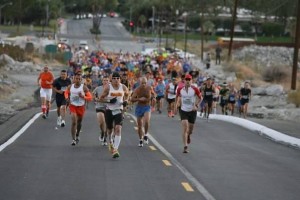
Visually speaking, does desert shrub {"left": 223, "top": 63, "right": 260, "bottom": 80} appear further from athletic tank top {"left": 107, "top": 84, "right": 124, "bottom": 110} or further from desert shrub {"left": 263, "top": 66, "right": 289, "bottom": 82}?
athletic tank top {"left": 107, "top": 84, "right": 124, "bottom": 110}

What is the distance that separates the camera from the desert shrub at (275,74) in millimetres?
68375

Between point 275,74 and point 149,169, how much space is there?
55144mm

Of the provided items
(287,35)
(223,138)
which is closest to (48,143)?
(223,138)

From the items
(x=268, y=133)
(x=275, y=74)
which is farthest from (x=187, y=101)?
(x=275, y=74)

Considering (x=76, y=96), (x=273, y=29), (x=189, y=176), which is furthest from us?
(x=273, y=29)

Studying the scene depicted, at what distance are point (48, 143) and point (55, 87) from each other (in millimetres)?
3986

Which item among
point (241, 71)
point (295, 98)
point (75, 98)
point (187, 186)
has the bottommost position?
point (241, 71)

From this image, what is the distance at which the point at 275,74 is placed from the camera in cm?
6925

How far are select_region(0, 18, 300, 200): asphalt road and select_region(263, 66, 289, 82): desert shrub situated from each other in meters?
45.1

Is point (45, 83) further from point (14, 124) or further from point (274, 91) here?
point (274, 91)

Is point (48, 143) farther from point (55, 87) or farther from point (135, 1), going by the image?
point (135, 1)

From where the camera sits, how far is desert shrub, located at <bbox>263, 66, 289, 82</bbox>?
68.4m

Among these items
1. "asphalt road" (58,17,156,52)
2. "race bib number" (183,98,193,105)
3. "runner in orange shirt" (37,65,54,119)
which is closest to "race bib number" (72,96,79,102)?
"race bib number" (183,98,193,105)

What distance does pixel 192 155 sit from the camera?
18.2m
